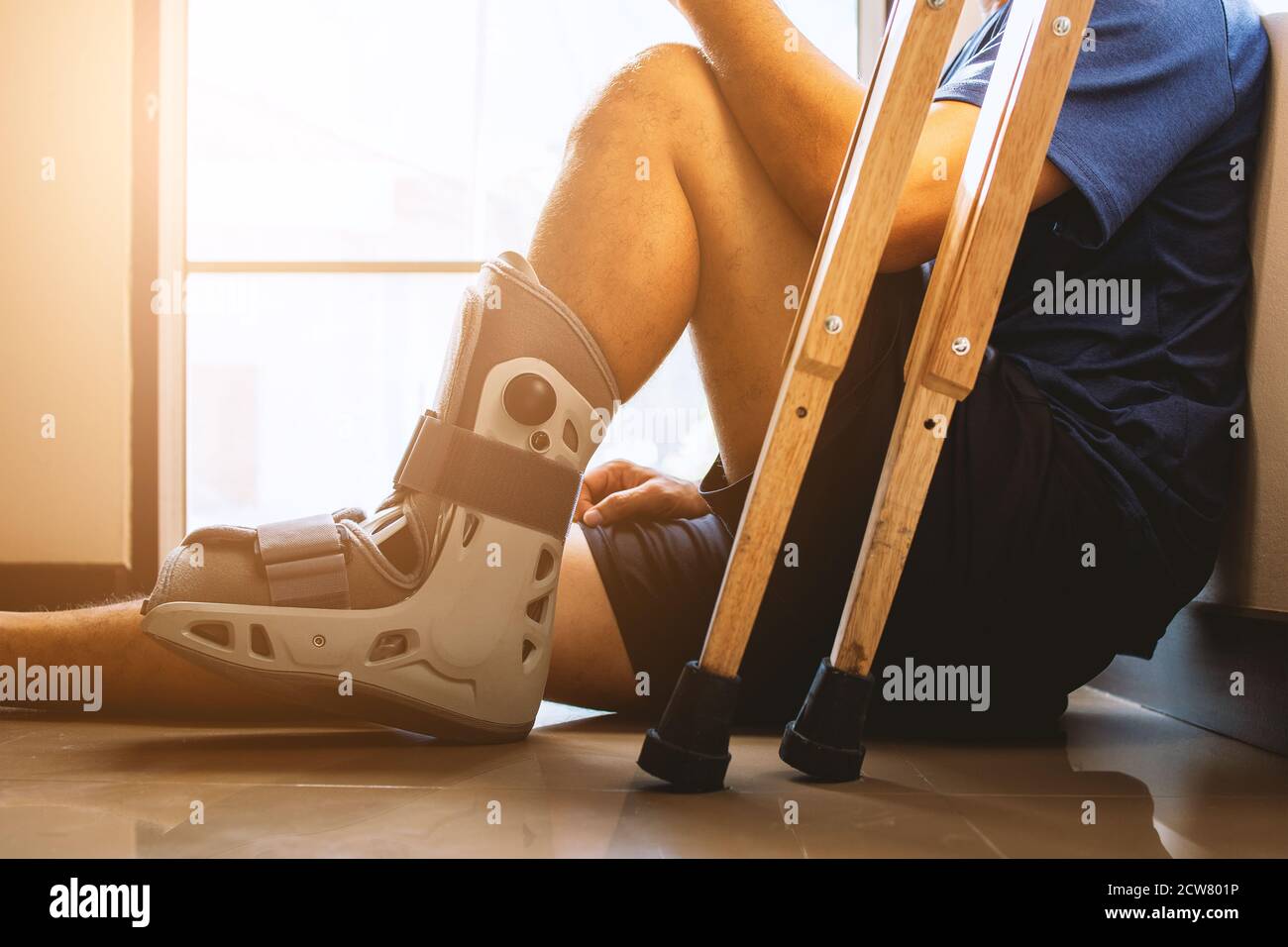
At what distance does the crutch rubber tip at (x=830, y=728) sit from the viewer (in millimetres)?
621

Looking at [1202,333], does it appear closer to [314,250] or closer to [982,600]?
[982,600]

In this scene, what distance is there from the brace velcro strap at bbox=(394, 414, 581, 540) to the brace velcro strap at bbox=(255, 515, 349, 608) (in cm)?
8

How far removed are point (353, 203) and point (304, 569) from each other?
1.53m

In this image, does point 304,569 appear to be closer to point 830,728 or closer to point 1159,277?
point 830,728

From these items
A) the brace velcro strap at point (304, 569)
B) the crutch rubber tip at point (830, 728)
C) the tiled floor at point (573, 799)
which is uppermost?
the brace velcro strap at point (304, 569)

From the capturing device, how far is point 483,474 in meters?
0.72

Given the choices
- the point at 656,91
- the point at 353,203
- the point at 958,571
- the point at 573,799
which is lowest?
the point at 573,799

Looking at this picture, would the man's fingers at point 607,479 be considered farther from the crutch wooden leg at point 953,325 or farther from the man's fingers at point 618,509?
the crutch wooden leg at point 953,325

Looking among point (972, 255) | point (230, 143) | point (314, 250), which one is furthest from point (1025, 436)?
point (230, 143)

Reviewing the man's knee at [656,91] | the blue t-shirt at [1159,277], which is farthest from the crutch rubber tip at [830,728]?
the man's knee at [656,91]

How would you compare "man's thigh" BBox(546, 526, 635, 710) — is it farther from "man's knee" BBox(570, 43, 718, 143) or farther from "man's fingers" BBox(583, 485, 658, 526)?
"man's knee" BBox(570, 43, 718, 143)

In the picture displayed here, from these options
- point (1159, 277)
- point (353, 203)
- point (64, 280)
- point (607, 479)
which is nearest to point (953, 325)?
point (1159, 277)

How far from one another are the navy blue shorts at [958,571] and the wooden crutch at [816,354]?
7.9 inches

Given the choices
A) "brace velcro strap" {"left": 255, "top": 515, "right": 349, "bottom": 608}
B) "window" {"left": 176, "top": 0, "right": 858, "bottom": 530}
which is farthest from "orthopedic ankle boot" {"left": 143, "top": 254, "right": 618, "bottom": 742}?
"window" {"left": 176, "top": 0, "right": 858, "bottom": 530}
